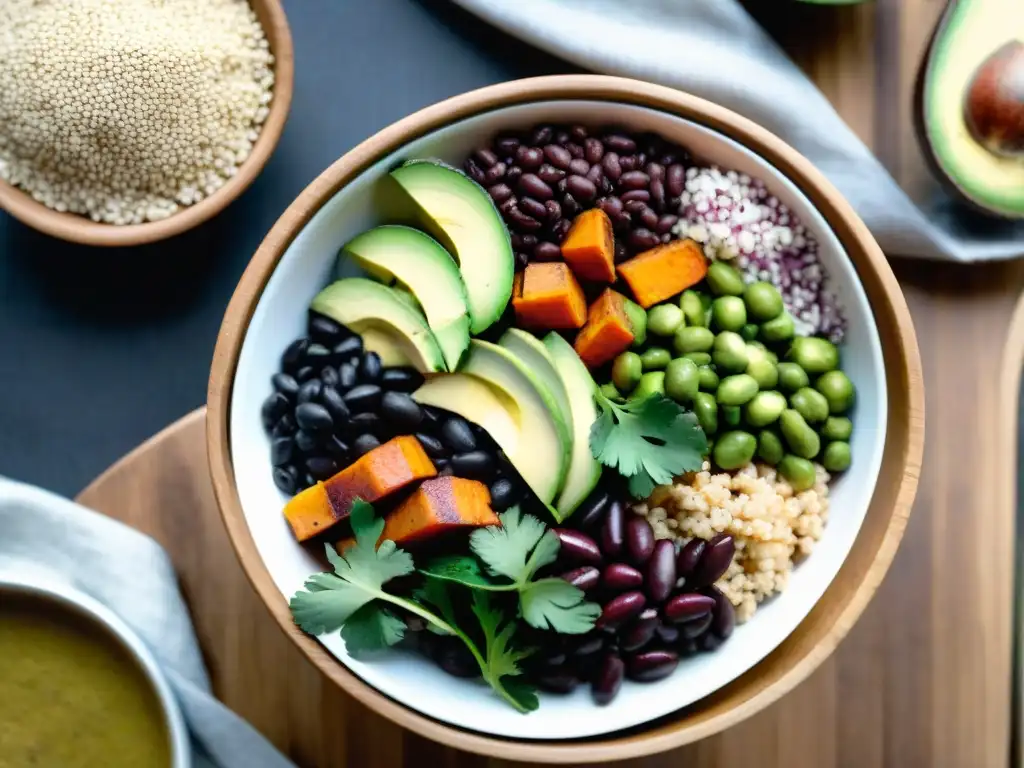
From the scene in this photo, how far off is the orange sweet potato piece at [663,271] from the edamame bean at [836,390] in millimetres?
237

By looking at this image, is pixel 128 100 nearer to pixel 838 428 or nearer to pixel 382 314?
pixel 382 314

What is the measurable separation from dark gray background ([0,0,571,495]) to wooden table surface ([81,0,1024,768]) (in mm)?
319

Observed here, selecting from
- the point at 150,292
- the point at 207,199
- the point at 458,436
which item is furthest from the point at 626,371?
the point at 150,292

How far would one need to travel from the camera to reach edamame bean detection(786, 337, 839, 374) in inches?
55.5

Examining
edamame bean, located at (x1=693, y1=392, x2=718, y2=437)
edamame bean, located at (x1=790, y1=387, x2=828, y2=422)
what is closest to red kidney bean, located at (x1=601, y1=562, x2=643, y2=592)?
edamame bean, located at (x1=693, y1=392, x2=718, y2=437)

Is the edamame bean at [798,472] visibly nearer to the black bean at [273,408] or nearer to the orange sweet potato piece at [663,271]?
the orange sweet potato piece at [663,271]

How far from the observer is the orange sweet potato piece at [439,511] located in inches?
50.9

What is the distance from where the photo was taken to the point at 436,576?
129cm

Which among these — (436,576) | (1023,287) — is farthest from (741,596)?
(1023,287)

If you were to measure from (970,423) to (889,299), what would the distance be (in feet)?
1.09

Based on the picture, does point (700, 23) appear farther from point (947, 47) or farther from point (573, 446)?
point (573, 446)

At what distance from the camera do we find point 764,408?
1396 millimetres

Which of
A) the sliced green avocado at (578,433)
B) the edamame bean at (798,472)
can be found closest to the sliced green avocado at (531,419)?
the sliced green avocado at (578,433)

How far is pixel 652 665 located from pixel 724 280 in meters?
0.56
